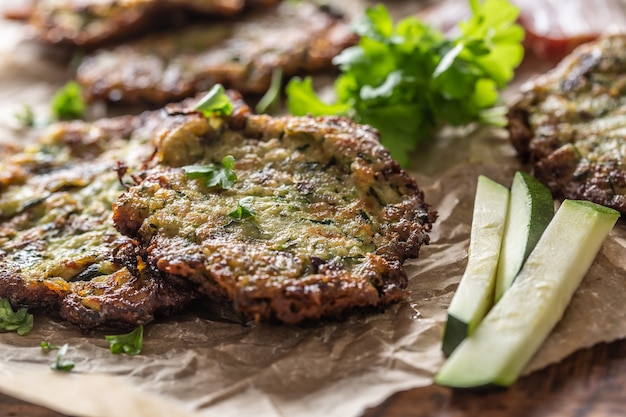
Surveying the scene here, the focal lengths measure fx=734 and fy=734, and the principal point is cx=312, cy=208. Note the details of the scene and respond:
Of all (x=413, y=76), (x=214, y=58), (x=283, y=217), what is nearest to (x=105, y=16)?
(x=214, y=58)

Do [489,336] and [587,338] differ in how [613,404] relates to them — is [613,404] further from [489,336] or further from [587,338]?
[489,336]

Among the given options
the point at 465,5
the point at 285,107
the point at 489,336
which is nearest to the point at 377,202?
the point at 489,336

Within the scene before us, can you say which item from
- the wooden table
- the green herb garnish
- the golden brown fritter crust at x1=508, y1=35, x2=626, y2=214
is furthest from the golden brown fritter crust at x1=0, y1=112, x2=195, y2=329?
the golden brown fritter crust at x1=508, y1=35, x2=626, y2=214

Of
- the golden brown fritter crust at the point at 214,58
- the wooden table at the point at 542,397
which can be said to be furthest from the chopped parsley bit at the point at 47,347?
the golden brown fritter crust at the point at 214,58

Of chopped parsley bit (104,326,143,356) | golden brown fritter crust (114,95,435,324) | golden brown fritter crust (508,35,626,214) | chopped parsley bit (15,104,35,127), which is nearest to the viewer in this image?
golden brown fritter crust (114,95,435,324)

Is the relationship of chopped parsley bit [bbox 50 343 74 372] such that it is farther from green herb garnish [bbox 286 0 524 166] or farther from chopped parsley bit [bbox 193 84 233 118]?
green herb garnish [bbox 286 0 524 166]

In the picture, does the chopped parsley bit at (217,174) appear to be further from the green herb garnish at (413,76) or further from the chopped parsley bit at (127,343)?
the green herb garnish at (413,76)
